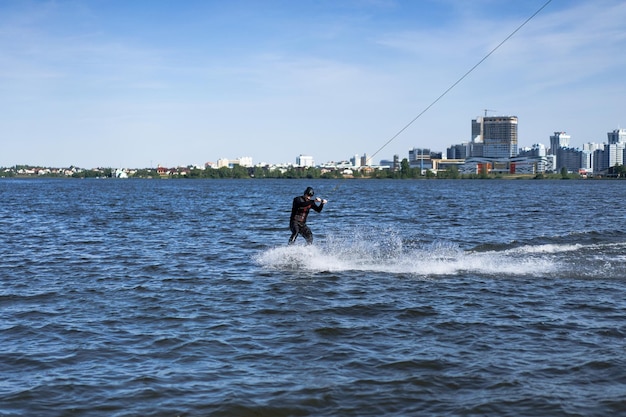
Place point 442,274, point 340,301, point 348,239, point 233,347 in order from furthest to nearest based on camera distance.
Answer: point 348,239 → point 442,274 → point 340,301 → point 233,347

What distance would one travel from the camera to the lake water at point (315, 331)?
30.3 ft

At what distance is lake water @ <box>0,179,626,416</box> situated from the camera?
923 cm

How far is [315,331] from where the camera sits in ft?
41.9

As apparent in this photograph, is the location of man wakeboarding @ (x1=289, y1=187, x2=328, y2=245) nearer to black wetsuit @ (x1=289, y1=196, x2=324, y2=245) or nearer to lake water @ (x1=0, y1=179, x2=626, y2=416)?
black wetsuit @ (x1=289, y1=196, x2=324, y2=245)

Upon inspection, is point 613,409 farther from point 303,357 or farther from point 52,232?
point 52,232

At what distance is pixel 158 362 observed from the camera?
10.8 m

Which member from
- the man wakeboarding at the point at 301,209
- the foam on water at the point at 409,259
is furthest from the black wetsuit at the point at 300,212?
the foam on water at the point at 409,259

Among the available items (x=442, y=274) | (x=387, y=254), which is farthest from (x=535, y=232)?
(x=442, y=274)

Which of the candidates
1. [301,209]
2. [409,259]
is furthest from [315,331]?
[409,259]

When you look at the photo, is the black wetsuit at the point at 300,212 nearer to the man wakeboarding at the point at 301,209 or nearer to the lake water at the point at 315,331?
the man wakeboarding at the point at 301,209

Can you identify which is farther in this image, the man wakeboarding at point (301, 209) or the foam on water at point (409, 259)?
the man wakeboarding at point (301, 209)

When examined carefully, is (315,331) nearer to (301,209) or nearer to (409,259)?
(301,209)

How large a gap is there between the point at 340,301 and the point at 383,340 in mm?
3360

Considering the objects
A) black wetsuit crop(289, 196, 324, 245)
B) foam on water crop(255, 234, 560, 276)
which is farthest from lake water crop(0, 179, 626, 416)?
black wetsuit crop(289, 196, 324, 245)
